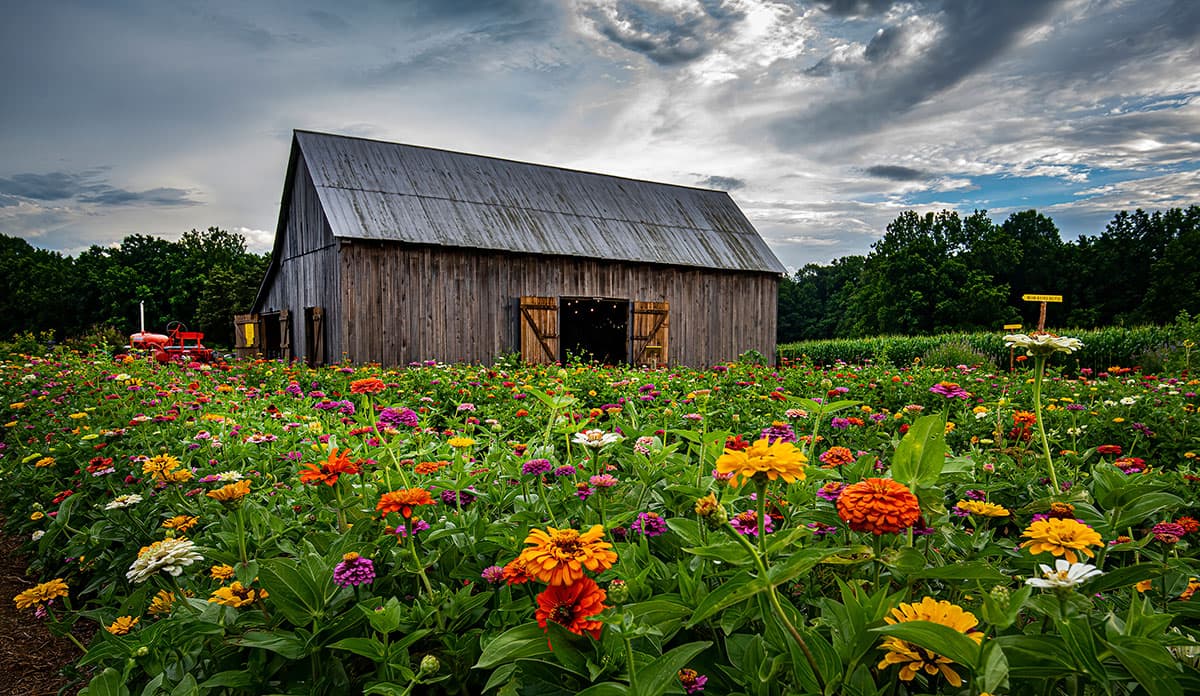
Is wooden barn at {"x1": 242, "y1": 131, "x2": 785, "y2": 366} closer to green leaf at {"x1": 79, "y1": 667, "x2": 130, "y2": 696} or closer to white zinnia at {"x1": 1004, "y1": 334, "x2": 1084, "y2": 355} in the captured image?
green leaf at {"x1": 79, "y1": 667, "x2": 130, "y2": 696}

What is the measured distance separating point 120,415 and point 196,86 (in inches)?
368

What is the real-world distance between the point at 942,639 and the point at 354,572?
1153 mm

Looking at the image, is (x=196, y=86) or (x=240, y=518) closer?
(x=240, y=518)

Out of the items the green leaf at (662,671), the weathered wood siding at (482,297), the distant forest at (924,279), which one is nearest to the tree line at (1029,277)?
the distant forest at (924,279)

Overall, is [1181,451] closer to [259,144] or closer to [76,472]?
[76,472]


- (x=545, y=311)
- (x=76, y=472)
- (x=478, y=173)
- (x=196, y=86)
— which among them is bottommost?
(x=76, y=472)

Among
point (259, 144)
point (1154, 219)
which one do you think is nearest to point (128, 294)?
point (259, 144)

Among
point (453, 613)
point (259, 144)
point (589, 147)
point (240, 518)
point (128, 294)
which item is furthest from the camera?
point (128, 294)

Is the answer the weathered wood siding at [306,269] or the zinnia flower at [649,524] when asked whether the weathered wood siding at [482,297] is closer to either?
the weathered wood siding at [306,269]

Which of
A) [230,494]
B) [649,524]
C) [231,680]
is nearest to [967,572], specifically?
[649,524]

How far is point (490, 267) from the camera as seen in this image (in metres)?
11.9

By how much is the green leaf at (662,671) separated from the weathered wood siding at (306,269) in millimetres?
10718

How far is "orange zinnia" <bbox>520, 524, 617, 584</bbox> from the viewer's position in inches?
38.1

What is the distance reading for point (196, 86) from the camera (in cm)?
1098
